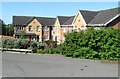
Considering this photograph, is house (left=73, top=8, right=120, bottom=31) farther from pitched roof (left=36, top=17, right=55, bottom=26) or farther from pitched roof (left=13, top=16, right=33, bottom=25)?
pitched roof (left=13, top=16, right=33, bottom=25)

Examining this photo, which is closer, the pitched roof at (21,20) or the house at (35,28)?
the house at (35,28)

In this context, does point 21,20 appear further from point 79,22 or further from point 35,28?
point 79,22

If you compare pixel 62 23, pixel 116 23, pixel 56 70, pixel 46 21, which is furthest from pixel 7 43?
pixel 46 21

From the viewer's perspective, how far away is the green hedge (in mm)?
25792

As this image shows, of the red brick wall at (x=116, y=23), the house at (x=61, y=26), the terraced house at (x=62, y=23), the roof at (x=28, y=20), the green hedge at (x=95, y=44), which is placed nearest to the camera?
the green hedge at (x=95, y=44)

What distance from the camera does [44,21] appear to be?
7112cm

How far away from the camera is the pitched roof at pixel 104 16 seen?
4330cm

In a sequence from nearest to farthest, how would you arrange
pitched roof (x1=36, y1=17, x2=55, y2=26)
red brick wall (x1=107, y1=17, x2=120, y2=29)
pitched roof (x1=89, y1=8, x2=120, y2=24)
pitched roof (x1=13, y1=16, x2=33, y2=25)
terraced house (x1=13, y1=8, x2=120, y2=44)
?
→ 1. red brick wall (x1=107, y1=17, x2=120, y2=29)
2. pitched roof (x1=89, y1=8, x2=120, y2=24)
3. terraced house (x1=13, y1=8, x2=120, y2=44)
4. pitched roof (x1=36, y1=17, x2=55, y2=26)
5. pitched roof (x1=13, y1=16, x2=33, y2=25)

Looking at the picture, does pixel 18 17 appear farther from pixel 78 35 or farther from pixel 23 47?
pixel 78 35

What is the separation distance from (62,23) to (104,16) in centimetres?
1634

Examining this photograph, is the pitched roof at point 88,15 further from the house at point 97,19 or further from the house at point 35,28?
the house at point 35,28

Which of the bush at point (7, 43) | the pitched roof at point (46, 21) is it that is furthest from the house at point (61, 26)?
the bush at point (7, 43)

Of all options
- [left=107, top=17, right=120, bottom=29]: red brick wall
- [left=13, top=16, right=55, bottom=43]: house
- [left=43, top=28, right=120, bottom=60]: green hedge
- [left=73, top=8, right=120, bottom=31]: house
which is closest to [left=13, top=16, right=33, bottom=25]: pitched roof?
[left=13, top=16, right=55, bottom=43]: house

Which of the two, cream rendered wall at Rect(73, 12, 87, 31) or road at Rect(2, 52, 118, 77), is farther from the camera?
cream rendered wall at Rect(73, 12, 87, 31)
